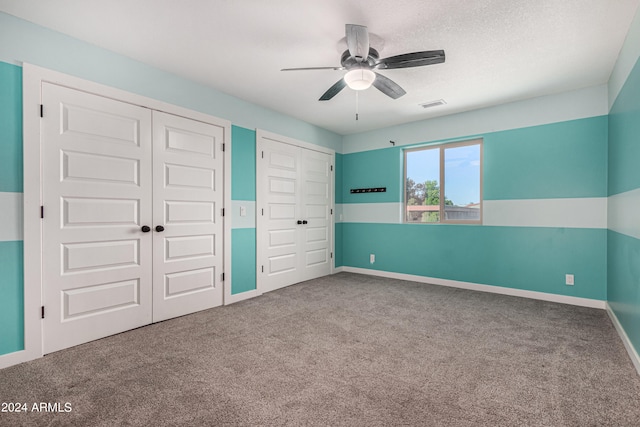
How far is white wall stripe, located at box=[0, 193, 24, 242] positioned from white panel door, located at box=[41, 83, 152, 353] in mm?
146

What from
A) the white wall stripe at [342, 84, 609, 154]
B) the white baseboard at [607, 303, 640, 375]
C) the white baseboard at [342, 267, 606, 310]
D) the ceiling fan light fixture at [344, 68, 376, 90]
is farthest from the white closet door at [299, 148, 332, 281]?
the white baseboard at [607, 303, 640, 375]

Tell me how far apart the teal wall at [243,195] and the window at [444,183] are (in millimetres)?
2683

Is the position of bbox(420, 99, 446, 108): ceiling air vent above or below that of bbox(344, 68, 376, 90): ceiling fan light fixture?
above

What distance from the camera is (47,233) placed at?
2.37 meters

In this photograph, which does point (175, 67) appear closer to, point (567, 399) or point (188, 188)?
point (188, 188)

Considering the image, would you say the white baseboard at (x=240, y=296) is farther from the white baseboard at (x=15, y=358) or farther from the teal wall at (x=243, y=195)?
the white baseboard at (x=15, y=358)

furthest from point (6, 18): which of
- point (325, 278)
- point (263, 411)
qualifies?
point (325, 278)

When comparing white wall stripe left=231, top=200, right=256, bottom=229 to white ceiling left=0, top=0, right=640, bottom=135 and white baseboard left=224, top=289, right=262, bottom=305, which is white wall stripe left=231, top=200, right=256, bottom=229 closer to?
white baseboard left=224, top=289, right=262, bottom=305

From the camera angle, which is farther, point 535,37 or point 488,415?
point 535,37

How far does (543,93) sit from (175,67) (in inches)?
172

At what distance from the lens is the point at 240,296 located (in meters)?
3.87

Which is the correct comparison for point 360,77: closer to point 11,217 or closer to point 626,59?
point 626,59

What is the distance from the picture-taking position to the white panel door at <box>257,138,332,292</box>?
423cm

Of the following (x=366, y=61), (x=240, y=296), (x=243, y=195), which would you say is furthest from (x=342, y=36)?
(x=240, y=296)
